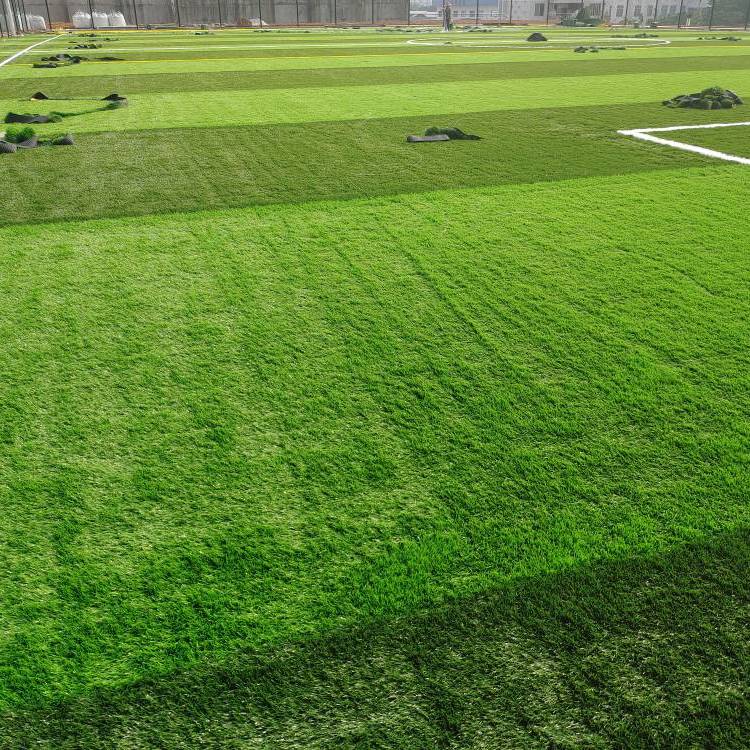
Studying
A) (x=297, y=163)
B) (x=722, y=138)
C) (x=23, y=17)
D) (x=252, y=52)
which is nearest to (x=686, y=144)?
(x=722, y=138)

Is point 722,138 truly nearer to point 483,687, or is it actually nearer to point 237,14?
point 483,687

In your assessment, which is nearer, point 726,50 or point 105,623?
point 105,623

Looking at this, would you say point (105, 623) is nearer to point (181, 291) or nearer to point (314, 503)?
point (314, 503)

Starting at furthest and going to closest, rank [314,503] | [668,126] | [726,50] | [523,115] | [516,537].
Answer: [726,50], [523,115], [668,126], [314,503], [516,537]

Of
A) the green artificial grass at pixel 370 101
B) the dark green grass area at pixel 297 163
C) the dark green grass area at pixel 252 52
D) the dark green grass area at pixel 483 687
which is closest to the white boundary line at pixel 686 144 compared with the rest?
the dark green grass area at pixel 297 163

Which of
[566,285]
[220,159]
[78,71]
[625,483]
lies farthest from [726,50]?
[625,483]

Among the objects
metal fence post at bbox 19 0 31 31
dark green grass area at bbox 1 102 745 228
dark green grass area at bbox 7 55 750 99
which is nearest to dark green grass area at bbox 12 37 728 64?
dark green grass area at bbox 7 55 750 99

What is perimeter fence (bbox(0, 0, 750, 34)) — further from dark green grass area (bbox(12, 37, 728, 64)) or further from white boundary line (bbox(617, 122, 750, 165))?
white boundary line (bbox(617, 122, 750, 165))
